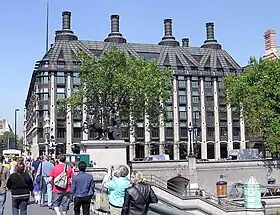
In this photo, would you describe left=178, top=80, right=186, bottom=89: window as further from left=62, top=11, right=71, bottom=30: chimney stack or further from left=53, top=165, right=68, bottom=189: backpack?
left=53, top=165, right=68, bottom=189: backpack

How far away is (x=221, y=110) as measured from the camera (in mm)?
94625

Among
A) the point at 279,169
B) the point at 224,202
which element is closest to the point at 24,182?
the point at 224,202

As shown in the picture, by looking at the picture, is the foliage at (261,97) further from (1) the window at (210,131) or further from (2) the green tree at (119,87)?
(1) the window at (210,131)

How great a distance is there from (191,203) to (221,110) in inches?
2434

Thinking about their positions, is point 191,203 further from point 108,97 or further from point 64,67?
point 64,67

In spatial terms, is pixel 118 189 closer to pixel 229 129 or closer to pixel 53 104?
pixel 53 104

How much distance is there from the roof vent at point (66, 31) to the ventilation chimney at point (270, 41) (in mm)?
35907

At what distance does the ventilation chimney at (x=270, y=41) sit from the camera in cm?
8194

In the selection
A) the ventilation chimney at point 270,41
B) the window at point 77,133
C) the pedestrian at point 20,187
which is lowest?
the pedestrian at point 20,187

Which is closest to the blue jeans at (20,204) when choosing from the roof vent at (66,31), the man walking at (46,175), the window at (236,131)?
the man walking at (46,175)

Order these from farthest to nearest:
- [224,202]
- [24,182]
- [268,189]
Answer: [268,189] → [224,202] → [24,182]

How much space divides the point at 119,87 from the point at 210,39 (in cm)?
5633

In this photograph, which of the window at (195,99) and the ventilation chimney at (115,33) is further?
the ventilation chimney at (115,33)

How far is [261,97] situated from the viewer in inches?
2138
